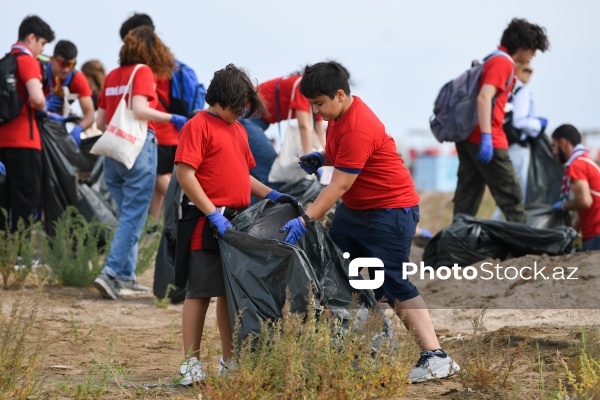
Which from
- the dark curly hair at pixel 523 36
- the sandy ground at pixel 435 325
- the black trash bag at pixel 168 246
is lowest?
the sandy ground at pixel 435 325

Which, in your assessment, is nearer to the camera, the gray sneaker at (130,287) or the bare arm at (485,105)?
the gray sneaker at (130,287)

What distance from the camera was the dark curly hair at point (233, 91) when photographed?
440 centimetres

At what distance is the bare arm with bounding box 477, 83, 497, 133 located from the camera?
25.5 ft

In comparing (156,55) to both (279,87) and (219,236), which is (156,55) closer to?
(279,87)

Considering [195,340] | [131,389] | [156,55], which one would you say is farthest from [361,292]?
[156,55]

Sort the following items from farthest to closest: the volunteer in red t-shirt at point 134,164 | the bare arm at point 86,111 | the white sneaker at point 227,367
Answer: the bare arm at point 86,111
the volunteer in red t-shirt at point 134,164
the white sneaker at point 227,367

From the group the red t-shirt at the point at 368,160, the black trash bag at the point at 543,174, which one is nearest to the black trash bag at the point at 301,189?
the black trash bag at the point at 543,174

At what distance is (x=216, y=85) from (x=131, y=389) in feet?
4.50

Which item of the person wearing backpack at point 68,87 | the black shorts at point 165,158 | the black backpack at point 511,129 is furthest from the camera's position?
the black backpack at point 511,129

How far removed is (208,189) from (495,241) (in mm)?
4078

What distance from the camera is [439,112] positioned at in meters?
8.24

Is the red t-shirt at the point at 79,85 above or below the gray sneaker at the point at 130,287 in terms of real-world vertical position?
above

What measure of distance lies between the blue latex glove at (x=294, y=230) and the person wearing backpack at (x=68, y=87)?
4.47 meters

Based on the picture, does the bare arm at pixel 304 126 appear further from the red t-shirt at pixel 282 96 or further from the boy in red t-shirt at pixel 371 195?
the boy in red t-shirt at pixel 371 195
